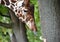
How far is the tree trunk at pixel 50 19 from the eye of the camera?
3.59 ft

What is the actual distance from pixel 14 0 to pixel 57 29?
43cm

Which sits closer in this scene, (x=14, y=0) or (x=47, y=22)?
(x=47, y=22)

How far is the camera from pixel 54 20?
1124 millimetres

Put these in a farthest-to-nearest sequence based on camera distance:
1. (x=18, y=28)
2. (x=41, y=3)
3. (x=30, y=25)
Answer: (x=18, y=28), (x=30, y=25), (x=41, y=3)

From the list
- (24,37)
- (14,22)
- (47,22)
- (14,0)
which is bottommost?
(24,37)

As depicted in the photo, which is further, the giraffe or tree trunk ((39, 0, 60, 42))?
the giraffe

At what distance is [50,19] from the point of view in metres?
1.12

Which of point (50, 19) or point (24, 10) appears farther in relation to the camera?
point (24, 10)

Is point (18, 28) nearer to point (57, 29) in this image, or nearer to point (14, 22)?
point (14, 22)

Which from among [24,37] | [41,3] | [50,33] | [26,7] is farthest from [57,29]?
[24,37]

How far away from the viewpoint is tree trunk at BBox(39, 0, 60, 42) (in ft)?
3.59

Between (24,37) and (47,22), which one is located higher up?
(47,22)

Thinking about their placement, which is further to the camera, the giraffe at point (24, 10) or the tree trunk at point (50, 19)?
the giraffe at point (24, 10)

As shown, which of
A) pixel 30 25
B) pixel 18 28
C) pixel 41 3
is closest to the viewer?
pixel 41 3
